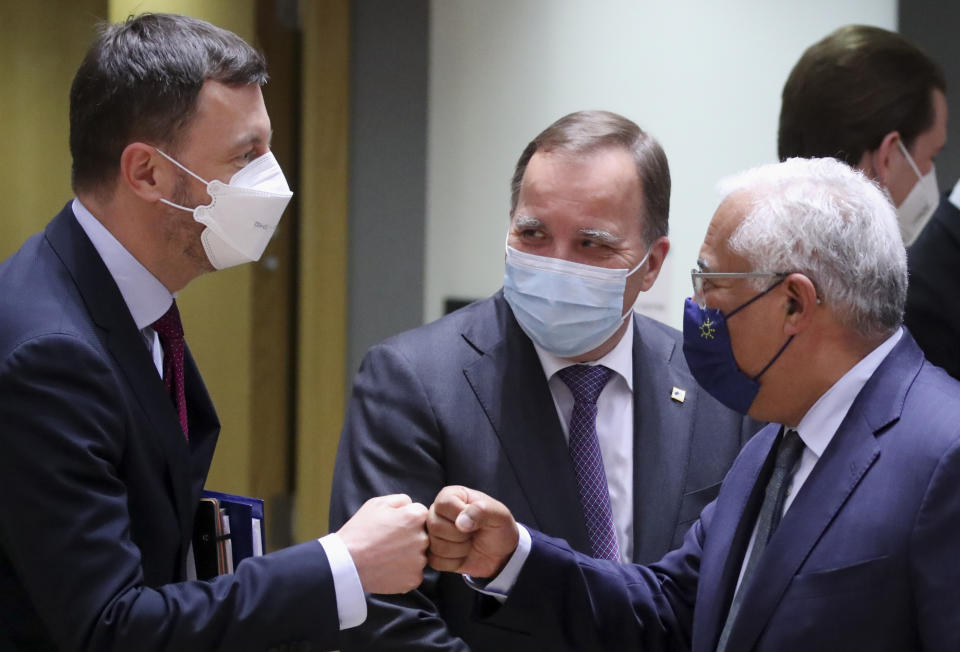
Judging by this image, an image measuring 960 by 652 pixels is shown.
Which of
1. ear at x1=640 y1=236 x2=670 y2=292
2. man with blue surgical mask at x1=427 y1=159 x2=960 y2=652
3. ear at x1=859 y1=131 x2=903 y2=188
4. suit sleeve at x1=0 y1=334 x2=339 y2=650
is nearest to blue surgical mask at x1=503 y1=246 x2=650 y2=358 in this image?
ear at x1=640 y1=236 x2=670 y2=292

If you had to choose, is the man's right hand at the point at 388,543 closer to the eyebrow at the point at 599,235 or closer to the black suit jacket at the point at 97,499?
the black suit jacket at the point at 97,499

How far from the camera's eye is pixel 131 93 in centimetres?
191

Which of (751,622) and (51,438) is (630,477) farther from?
(51,438)

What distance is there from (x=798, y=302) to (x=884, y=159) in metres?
1.35

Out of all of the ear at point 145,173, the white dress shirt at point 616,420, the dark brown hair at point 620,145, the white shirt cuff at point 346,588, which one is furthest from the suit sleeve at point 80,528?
the dark brown hair at point 620,145

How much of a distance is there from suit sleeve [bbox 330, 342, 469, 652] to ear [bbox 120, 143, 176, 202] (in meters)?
0.59

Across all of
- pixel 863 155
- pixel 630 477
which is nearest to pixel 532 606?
pixel 630 477

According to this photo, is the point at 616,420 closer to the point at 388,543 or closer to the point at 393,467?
the point at 393,467

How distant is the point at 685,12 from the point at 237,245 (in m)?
2.24

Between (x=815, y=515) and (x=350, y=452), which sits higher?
(x=815, y=515)

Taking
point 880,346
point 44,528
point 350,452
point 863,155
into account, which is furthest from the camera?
point 863,155

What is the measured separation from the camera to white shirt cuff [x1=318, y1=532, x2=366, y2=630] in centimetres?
177

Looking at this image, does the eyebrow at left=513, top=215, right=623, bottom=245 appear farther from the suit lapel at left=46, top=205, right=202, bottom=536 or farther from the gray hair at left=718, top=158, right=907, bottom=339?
the suit lapel at left=46, top=205, right=202, bottom=536

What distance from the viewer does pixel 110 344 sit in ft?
5.81
